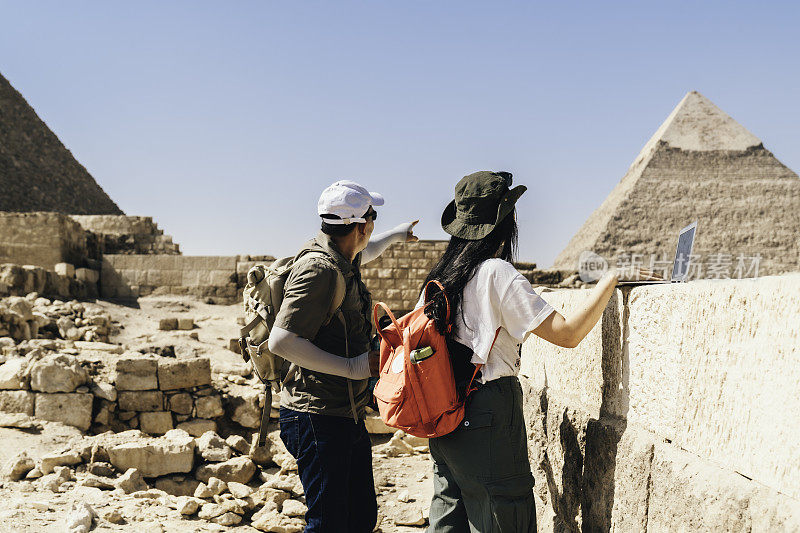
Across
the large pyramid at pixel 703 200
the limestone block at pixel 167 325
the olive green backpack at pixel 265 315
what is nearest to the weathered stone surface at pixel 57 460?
the olive green backpack at pixel 265 315

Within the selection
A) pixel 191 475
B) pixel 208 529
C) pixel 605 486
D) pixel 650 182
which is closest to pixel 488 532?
pixel 605 486

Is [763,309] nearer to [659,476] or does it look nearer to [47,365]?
[659,476]

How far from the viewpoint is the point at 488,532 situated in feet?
6.06

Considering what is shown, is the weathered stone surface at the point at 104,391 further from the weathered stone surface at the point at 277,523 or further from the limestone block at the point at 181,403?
the weathered stone surface at the point at 277,523

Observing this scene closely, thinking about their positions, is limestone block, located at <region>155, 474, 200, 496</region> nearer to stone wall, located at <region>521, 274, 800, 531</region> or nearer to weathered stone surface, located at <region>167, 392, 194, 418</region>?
weathered stone surface, located at <region>167, 392, 194, 418</region>

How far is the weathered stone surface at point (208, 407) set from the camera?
665cm

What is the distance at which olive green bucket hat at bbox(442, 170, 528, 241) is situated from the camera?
1.95 metres

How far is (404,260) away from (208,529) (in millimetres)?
10070

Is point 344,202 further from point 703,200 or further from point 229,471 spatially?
point 703,200

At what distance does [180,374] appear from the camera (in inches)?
262

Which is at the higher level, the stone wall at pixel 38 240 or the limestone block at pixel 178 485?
the stone wall at pixel 38 240

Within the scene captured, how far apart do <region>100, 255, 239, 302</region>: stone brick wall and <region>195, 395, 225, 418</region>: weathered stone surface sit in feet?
28.2

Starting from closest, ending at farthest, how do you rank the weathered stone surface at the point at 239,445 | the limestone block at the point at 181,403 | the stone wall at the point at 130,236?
the weathered stone surface at the point at 239,445, the limestone block at the point at 181,403, the stone wall at the point at 130,236

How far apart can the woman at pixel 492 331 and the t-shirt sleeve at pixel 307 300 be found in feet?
1.34
